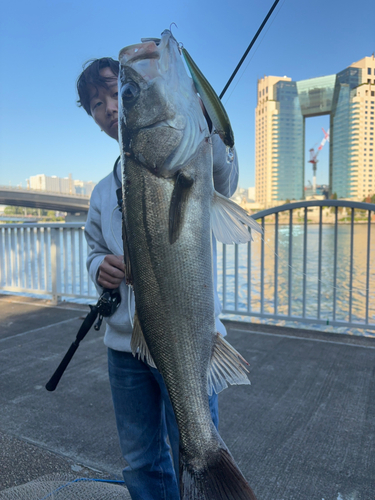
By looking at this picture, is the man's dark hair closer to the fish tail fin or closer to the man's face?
the man's face

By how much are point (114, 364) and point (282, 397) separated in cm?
190

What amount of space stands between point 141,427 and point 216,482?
1.93ft

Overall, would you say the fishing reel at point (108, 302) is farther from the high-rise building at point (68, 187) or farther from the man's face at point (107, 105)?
the high-rise building at point (68, 187)

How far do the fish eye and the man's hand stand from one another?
2.06ft

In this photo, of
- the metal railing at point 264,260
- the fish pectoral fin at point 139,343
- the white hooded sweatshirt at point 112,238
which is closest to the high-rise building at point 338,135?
the metal railing at point 264,260

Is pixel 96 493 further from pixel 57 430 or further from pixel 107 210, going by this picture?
pixel 107 210

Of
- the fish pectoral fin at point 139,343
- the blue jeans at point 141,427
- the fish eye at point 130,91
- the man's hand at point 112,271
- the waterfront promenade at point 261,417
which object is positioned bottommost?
the waterfront promenade at point 261,417

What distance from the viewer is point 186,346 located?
1.06m

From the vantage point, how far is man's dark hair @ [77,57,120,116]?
175cm

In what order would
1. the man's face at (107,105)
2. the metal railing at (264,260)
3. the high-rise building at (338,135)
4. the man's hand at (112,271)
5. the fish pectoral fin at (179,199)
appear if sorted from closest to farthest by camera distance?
the fish pectoral fin at (179,199), the man's hand at (112,271), the man's face at (107,105), the metal railing at (264,260), the high-rise building at (338,135)

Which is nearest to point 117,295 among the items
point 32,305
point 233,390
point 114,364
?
point 114,364

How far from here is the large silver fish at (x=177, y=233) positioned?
1.00 metres

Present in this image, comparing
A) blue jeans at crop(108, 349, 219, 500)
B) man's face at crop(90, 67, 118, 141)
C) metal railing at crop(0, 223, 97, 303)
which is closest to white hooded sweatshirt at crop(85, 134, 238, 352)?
blue jeans at crop(108, 349, 219, 500)

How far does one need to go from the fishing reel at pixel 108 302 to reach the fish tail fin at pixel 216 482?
0.71 meters
